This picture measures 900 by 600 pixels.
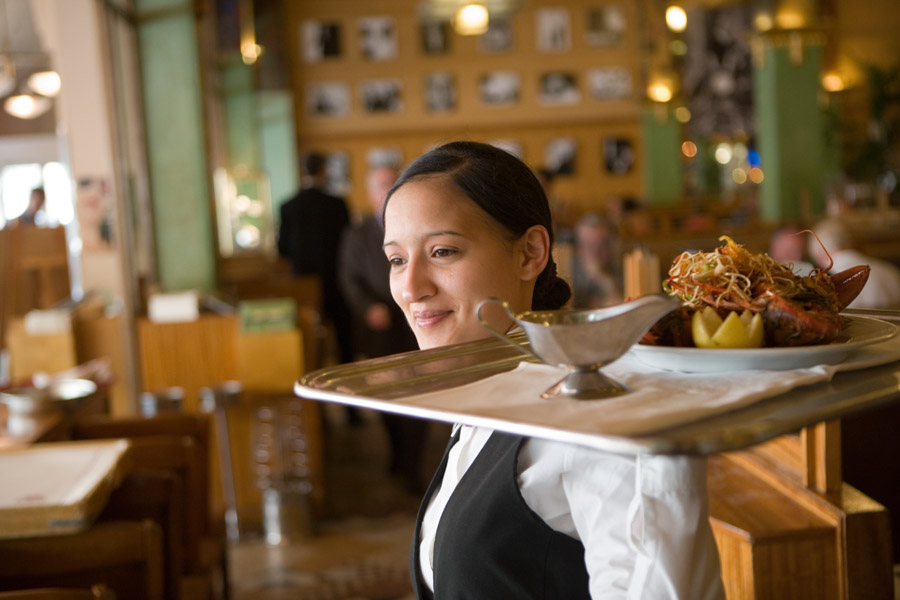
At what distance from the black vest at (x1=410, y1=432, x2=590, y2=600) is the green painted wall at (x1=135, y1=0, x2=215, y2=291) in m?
5.02

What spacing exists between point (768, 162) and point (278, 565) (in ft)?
21.3

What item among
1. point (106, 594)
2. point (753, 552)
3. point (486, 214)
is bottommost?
point (106, 594)

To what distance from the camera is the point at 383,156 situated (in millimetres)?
14219

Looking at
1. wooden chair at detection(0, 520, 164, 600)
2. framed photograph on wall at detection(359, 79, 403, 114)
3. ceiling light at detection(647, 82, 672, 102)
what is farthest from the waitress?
framed photograph on wall at detection(359, 79, 403, 114)

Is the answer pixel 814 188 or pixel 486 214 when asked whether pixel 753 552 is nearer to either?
pixel 486 214

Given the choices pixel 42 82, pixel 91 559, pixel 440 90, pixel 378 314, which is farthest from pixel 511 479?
pixel 440 90

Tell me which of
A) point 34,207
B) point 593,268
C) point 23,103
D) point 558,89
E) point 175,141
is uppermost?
point 558,89

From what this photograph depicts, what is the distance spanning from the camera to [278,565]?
433 centimetres

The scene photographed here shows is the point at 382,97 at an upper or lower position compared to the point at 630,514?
upper

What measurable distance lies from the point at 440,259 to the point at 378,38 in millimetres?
13312

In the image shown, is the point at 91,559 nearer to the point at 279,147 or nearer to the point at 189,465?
the point at 189,465

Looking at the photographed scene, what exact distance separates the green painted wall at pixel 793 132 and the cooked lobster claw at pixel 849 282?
7967mm

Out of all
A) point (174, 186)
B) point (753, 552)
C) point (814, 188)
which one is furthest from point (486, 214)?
point (814, 188)

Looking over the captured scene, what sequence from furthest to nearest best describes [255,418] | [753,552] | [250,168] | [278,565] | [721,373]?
[250,168]
[255,418]
[278,565]
[753,552]
[721,373]
